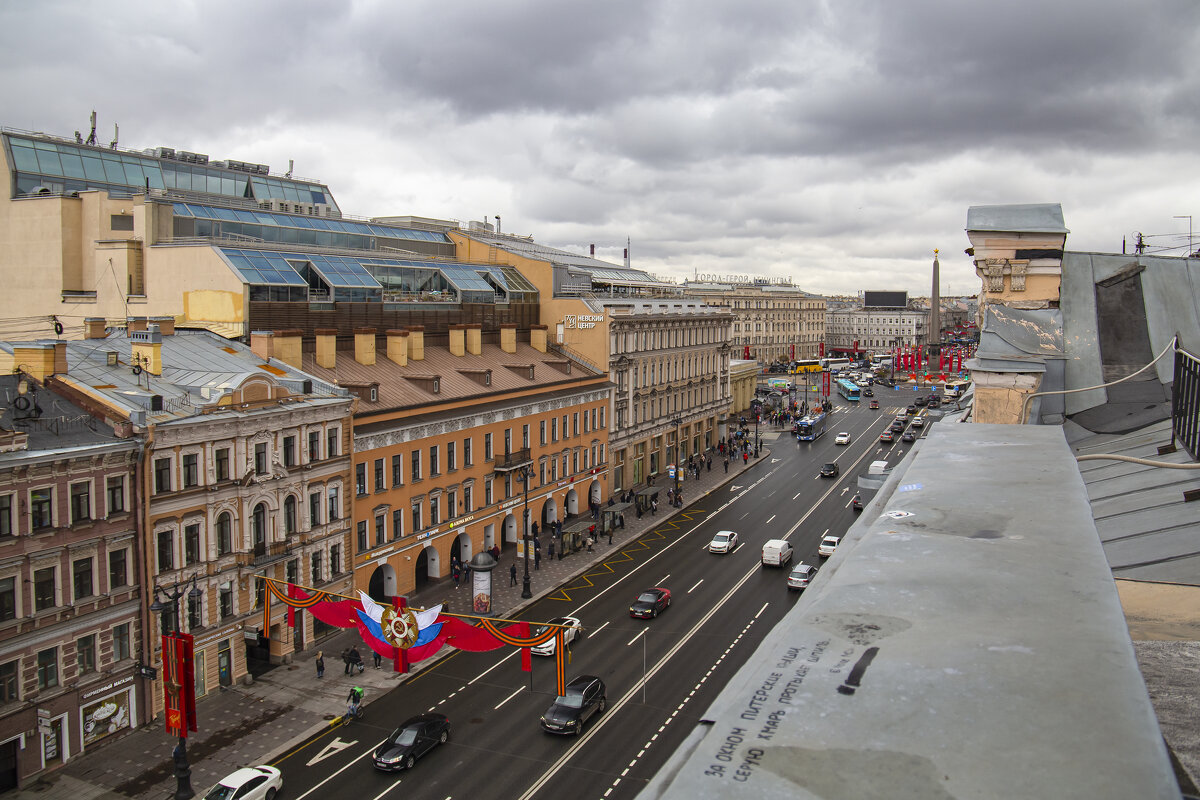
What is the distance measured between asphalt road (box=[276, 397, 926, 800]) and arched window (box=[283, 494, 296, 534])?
337 inches

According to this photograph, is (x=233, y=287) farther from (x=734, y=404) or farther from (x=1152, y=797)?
(x=734, y=404)

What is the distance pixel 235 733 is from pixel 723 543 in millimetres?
31610

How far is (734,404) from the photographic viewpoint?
117 m

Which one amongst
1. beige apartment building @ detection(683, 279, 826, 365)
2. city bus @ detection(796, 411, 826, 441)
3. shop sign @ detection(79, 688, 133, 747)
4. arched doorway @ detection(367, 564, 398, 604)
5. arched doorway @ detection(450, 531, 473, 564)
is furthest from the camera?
beige apartment building @ detection(683, 279, 826, 365)

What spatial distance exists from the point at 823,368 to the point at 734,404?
63948 millimetres

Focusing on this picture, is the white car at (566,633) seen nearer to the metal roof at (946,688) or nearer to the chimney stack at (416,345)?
the chimney stack at (416,345)

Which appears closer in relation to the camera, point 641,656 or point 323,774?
point 323,774

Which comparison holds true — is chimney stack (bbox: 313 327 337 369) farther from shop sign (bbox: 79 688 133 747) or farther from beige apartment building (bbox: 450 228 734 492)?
beige apartment building (bbox: 450 228 734 492)

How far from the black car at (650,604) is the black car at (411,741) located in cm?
1413

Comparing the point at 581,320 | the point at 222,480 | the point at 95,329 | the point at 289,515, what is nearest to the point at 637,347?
the point at 581,320

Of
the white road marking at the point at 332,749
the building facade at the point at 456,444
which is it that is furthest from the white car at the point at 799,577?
the white road marking at the point at 332,749

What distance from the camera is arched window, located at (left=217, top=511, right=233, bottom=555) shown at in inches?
1387

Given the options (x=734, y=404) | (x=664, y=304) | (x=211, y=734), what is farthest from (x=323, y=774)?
(x=734, y=404)

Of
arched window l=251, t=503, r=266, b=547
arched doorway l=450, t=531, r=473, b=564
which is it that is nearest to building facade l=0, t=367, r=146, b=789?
arched window l=251, t=503, r=266, b=547
